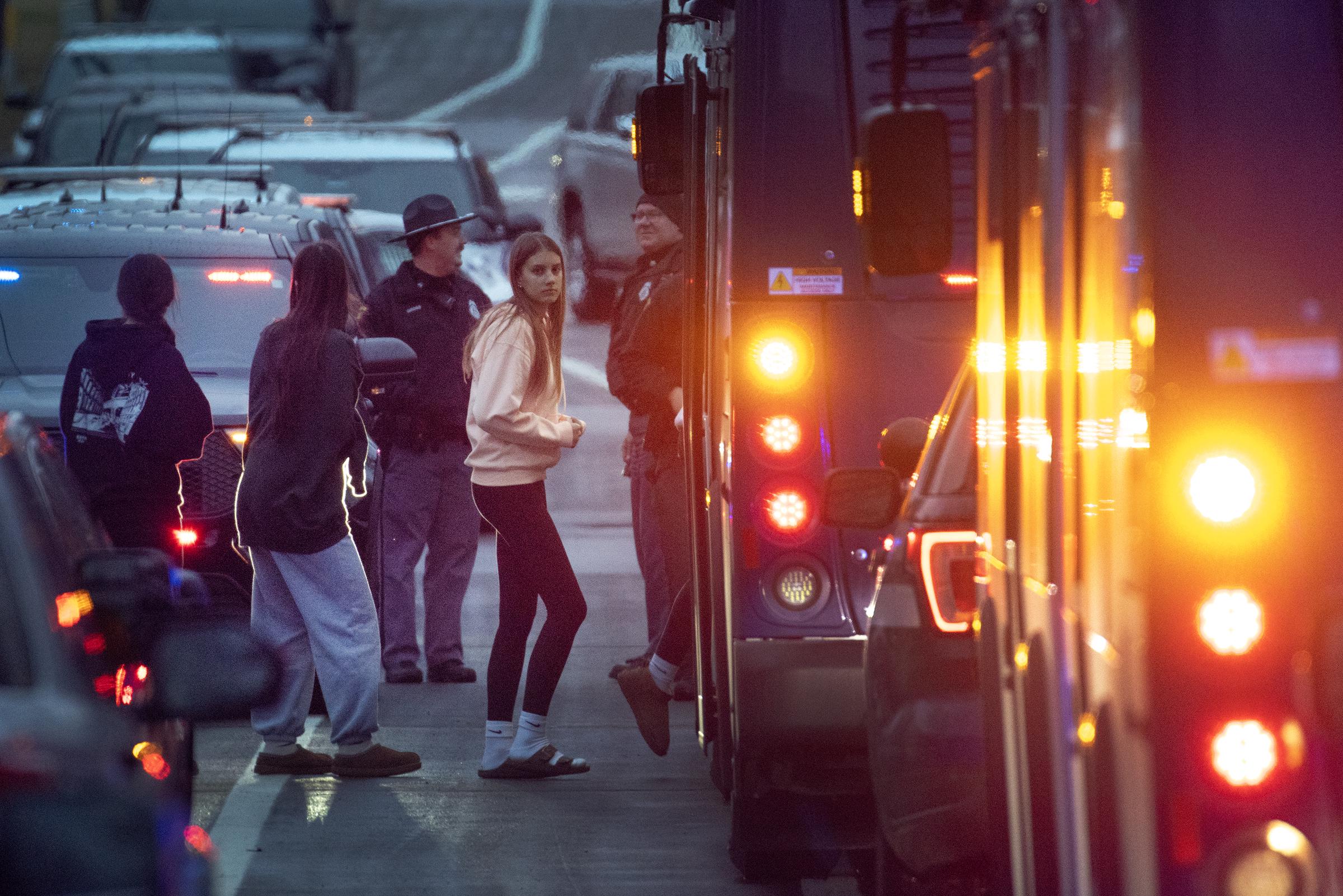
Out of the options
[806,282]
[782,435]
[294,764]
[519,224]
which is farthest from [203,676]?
[519,224]

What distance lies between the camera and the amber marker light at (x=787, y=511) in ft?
20.8

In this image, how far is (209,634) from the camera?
12.4 feet

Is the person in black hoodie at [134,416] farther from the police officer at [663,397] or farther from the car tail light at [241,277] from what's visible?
the car tail light at [241,277]

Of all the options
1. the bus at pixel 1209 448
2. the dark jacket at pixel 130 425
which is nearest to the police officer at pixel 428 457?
the dark jacket at pixel 130 425

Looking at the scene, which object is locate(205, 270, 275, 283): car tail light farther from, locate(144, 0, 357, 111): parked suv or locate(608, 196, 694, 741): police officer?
locate(144, 0, 357, 111): parked suv

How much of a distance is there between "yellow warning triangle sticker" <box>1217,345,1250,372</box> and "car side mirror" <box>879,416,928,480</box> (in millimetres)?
2887

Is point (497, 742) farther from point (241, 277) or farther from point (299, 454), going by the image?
point (241, 277)

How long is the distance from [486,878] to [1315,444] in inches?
158

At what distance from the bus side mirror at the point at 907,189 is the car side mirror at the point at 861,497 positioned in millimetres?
866

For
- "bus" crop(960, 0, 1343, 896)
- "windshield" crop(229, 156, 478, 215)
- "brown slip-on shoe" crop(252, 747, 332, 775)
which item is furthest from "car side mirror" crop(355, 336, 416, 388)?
"windshield" crop(229, 156, 478, 215)

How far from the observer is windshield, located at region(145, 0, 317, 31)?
24.9 metres

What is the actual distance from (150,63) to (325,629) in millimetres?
16994

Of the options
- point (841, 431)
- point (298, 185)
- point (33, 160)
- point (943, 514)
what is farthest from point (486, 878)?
point (33, 160)

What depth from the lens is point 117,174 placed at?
13531mm
